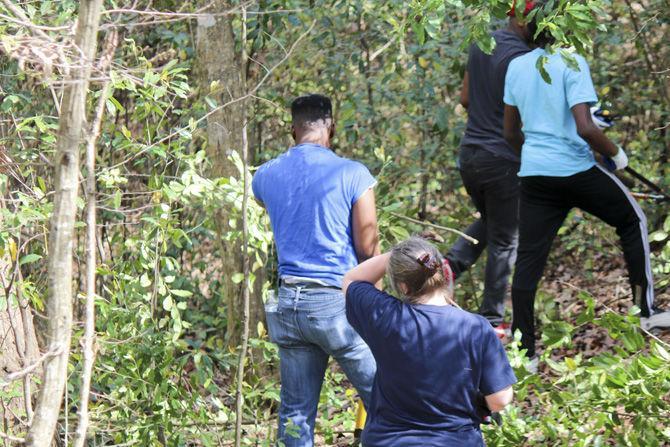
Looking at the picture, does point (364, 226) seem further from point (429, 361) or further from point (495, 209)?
point (495, 209)

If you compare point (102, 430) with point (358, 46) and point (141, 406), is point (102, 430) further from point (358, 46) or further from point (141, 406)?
point (358, 46)

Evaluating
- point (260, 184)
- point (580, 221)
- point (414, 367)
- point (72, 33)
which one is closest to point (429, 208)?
point (580, 221)

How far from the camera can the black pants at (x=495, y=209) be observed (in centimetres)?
621

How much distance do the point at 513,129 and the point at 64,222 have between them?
3.38 meters

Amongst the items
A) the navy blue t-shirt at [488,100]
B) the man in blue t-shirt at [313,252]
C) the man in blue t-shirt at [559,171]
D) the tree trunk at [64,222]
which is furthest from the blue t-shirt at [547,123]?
the tree trunk at [64,222]

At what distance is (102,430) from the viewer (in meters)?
5.08

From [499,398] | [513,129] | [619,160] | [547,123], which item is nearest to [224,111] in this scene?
[513,129]

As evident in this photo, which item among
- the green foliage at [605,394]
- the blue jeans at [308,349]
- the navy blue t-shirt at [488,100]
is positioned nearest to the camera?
the green foliage at [605,394]

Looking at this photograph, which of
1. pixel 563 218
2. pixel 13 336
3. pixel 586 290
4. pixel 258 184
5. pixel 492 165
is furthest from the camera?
pixel 586 290

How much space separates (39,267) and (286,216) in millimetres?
2833

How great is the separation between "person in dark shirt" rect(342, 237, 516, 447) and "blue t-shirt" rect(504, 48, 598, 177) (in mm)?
2092

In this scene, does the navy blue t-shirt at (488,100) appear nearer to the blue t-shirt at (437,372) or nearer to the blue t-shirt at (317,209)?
the blue t-shirt at (317,209)

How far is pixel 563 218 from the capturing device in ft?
18.9

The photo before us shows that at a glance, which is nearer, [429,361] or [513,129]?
[429,361]
